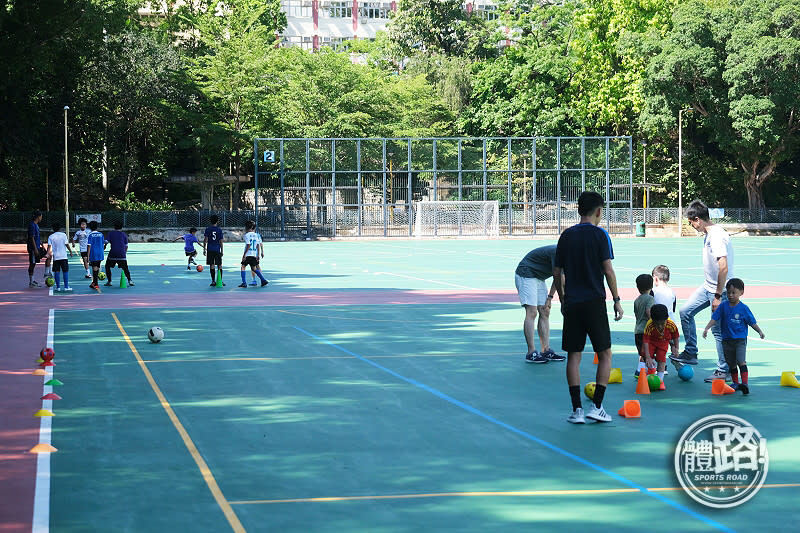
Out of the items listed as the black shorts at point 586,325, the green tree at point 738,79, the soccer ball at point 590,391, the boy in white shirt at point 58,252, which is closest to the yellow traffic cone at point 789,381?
the soccer ball at point 590,391

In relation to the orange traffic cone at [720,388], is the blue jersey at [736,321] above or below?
above

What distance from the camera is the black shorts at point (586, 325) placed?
9.27 metres

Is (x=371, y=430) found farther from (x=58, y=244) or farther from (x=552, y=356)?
(x=58, y=244)

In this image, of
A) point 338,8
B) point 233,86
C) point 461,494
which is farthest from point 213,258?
point 338,8

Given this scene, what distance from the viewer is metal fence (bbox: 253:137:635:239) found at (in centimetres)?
6138

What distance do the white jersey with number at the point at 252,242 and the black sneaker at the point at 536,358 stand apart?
13221 millimetres

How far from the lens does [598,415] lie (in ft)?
31.1

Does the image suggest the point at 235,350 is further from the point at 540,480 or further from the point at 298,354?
the point at 540,480

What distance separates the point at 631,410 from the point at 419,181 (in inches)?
2135

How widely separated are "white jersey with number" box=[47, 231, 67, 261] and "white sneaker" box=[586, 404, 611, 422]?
713 inches

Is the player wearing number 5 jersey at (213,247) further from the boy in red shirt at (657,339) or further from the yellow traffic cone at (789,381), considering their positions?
the yellow traffic cone at (789,381)

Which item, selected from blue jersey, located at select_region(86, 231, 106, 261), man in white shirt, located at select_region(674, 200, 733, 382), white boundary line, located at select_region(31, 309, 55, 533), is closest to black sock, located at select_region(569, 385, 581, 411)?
man in white shirt, located at select_region(674, 200, 733, 382)

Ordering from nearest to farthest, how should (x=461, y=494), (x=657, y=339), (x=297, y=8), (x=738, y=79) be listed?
(x=461, y=494), (x=657, y=339), (x=738, y=79), (x=297, y=8)

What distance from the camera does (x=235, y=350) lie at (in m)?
14.8
